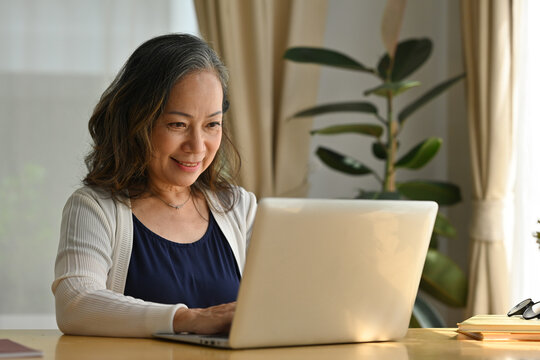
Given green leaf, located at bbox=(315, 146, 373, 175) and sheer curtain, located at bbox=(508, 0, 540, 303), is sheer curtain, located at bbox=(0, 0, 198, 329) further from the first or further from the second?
sheer curtain, located at bbox=(508, 0, 540, 303)

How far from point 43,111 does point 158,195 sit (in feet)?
5.53

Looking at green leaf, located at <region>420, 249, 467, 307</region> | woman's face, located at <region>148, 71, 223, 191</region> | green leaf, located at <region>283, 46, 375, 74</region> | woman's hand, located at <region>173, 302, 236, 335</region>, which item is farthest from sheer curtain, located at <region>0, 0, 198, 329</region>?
woman's hand, located at <region>173, 302, 236, 335</region>

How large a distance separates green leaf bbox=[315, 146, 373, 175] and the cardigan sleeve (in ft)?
5.22

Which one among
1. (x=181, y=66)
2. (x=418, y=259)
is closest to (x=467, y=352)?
(x=418, y=259)

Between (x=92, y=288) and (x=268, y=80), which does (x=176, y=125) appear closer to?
(x=92, y=288)

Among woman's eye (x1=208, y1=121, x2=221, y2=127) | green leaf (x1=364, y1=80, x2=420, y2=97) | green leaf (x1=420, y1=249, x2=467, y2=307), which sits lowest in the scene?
green leaf (x1=420, y1=249, x2=467, y2=307)

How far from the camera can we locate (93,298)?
152cm

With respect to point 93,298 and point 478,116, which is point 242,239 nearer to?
point 93,298

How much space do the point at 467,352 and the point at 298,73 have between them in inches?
89.2

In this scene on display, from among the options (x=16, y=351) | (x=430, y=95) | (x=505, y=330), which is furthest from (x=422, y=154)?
(x=16, y=351)

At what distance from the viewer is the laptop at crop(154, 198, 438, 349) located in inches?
49.4

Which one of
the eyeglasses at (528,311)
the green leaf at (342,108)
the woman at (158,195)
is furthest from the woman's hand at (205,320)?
the green leaf at (342,108)

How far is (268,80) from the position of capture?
3.39m

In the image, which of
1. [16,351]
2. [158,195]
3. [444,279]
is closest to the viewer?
[16,351]
